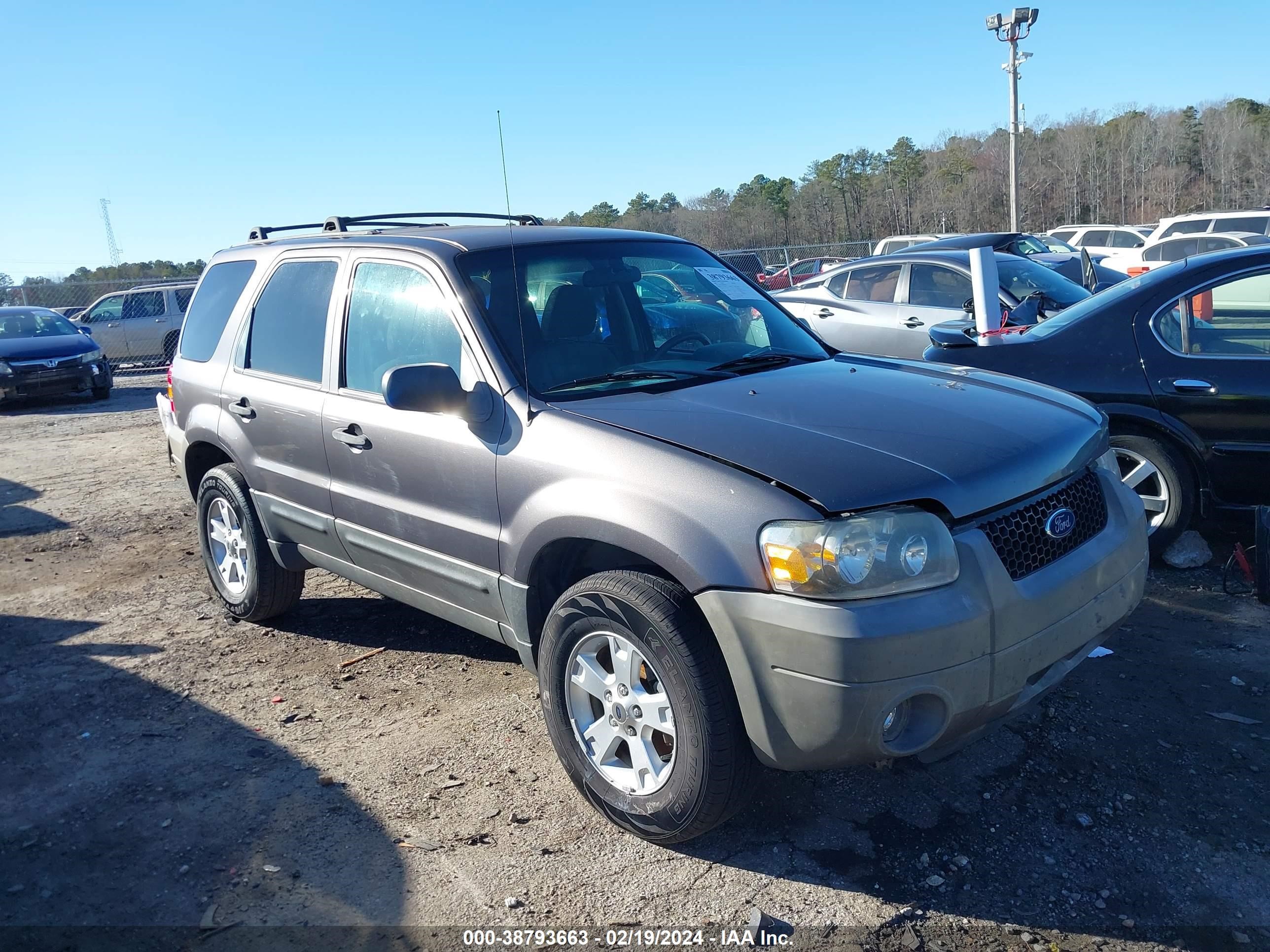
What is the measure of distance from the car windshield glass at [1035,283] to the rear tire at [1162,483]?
15.4 ft

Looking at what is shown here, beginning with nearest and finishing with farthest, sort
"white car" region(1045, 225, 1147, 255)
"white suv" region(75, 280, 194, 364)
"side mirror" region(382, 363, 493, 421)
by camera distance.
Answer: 1. "side mirror" region(382, 363, 493, 421)
2. "white suv" region(75, 280, 194, 364)
3. "white car" region(1045, 225, 1147, 255)

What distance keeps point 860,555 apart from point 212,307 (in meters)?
4.11

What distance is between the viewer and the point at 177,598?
5875 millimetres

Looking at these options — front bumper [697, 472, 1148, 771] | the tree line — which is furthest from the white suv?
the tree line

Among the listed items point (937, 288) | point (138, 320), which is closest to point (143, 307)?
point (138, 320)

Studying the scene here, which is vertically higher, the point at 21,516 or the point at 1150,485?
the point at 1150,485

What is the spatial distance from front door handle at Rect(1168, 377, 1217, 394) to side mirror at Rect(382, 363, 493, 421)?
3.71m

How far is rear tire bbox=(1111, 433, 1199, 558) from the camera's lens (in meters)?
5.20

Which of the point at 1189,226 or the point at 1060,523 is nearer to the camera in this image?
the point at 1060,523

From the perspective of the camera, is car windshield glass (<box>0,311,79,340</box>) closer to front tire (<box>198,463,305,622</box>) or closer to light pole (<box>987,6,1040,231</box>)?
front tire (<box>198,463,305,622</box>)

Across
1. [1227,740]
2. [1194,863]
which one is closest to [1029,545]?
[1194,863]

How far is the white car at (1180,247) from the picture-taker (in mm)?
19125

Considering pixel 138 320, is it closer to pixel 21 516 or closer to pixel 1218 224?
pixel 21 516

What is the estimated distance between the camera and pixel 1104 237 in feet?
90.3
